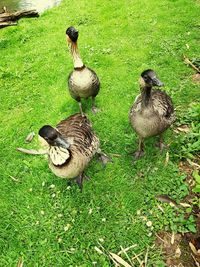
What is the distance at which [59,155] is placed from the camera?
4.47 meters

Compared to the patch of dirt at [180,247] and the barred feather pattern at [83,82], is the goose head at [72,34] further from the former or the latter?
the patch of dirt at [180,247]

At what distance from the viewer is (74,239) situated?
15.7 ft

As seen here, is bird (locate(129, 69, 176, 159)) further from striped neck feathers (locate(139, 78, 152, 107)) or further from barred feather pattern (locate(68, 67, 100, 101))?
barred feather pattern (locate(68, 67, 100, 101))

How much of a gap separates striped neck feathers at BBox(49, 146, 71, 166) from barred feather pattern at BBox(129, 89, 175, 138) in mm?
1217

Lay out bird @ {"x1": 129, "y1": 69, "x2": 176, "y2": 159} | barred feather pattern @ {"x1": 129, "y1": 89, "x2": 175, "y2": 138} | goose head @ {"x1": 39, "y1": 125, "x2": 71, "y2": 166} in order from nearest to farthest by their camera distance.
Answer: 1. goose head @ {"x1": 39, "y1": 125, "x2": 71, "y2": 166}
2. bird @ {"x1": 129, "y1": 69, "x2": 176, "y2": 159}
3. barred feather pattern @ {"x1": 129, "y1": 89, "x2": 175, "y2": 138}

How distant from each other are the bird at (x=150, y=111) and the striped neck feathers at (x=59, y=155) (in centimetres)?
123

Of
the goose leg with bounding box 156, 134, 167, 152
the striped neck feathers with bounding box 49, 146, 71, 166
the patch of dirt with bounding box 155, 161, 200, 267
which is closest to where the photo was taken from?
the patch of dirt with bounding box 155, 161, 200, 267

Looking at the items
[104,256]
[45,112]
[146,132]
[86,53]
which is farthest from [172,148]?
[86,53]

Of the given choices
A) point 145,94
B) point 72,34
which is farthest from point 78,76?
point 145,94

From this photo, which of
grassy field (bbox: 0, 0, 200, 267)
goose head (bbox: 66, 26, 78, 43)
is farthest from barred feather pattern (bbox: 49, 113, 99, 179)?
goose head (bbox: 66, 26, 78, 43)

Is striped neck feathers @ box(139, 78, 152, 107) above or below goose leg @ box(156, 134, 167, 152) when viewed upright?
above

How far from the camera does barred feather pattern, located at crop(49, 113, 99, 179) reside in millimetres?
4652

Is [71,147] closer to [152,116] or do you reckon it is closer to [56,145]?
[56,145]

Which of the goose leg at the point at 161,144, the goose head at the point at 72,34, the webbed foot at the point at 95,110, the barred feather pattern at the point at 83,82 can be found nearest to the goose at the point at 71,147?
the barred feather pattern at the point at 83,82
